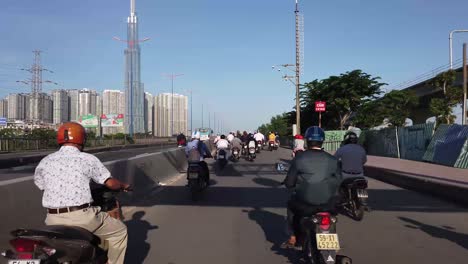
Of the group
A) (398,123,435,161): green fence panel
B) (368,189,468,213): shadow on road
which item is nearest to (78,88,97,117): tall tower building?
(398,123,435,161): green fence panel

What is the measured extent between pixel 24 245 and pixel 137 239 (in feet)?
14.0

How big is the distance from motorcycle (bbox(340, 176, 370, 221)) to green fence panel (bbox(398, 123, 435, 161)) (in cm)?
1505

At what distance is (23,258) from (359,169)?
7.24m

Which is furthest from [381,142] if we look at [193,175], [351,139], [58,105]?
[58,105]

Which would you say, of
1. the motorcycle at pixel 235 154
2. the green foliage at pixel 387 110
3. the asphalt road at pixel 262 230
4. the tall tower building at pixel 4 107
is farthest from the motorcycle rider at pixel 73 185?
the tall tower building at pixel 4 107

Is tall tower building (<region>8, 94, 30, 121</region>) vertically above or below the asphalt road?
above

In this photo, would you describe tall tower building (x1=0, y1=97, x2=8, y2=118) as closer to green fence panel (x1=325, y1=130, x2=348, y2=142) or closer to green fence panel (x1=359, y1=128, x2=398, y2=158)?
green fence panel (x1=325, y1=130, x2=348, y2=142)

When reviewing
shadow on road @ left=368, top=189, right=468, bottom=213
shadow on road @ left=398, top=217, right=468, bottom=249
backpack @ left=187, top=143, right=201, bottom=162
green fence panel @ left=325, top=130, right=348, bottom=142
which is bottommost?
shadow on road @ left=368, top=189, right=468, bottom=213

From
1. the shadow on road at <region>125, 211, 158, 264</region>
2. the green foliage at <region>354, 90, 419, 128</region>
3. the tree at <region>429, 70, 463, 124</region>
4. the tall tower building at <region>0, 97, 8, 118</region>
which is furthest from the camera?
the tall tower building at <region>0, 97, 8, 118</region>

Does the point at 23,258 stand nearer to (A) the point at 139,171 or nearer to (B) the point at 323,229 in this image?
(B) the point at 323,229

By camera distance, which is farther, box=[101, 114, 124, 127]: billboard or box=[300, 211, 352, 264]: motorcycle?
box=[101, 114, 124, 127]: billboard

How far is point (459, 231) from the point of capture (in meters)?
8.54

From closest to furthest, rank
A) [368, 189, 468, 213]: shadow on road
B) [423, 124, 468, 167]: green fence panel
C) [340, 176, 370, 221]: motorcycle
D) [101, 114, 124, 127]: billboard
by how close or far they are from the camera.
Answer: [340, 176, 370, 221]: motorcycle, [368, 189, 468, 213]: shadow on road, [423, 124, 468, 167]: green fence panel, [101, 114, 124, 127]: billboard

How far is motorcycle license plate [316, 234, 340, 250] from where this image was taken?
5.03 m
